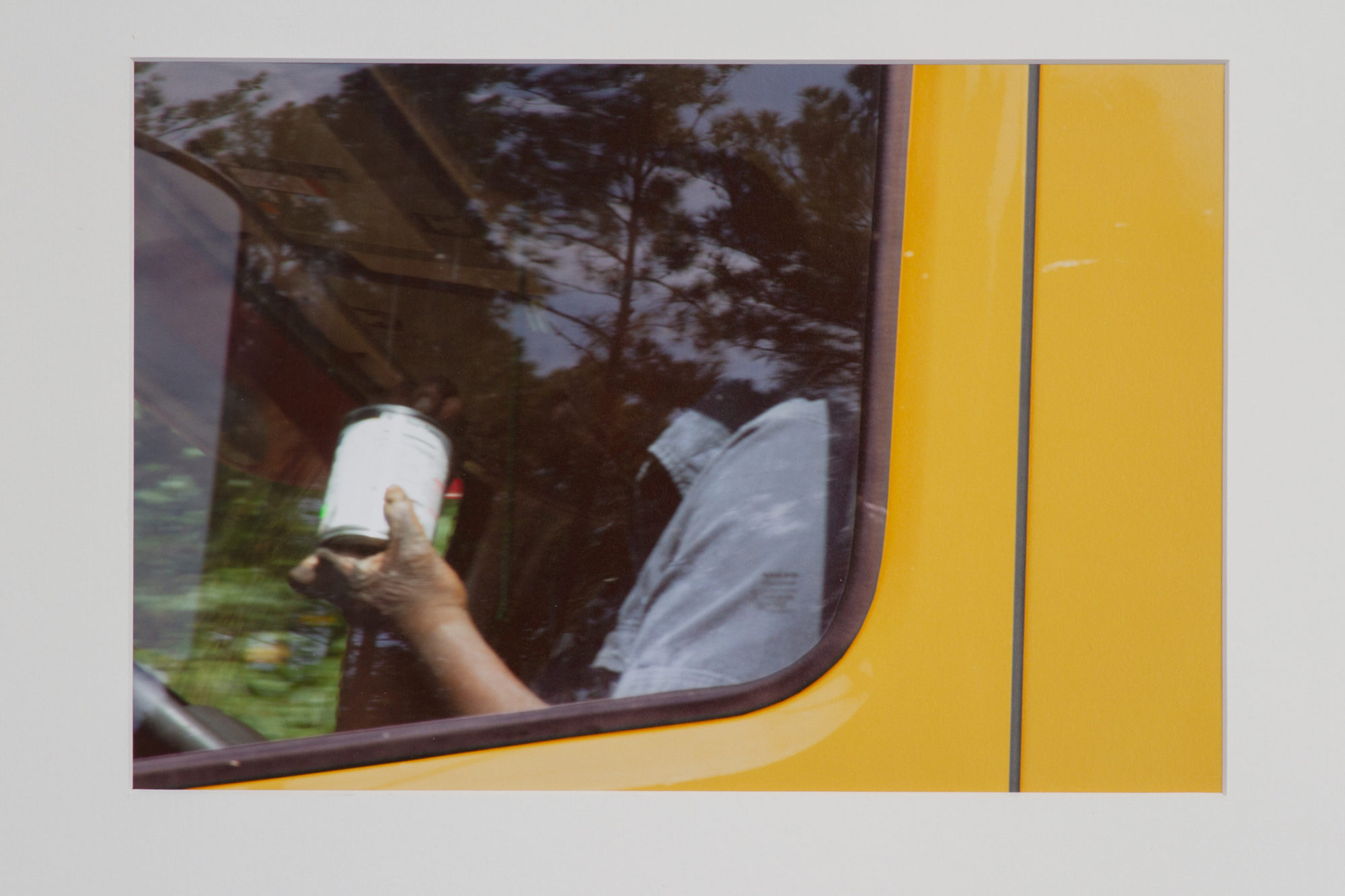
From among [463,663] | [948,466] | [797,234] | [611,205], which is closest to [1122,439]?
[948,466]

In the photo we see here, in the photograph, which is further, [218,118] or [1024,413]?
[218,118]

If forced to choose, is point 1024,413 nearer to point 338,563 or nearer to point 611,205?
point 611,205

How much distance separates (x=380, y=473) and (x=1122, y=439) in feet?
3.46

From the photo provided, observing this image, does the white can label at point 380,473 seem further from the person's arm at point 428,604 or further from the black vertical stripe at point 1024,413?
the black vertical stripe at point 1024,413

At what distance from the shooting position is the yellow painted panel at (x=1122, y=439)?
1.21 metres

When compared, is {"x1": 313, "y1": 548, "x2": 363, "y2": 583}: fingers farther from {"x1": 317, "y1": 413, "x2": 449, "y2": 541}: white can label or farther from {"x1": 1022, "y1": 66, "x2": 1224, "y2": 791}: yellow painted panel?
{"x1": 1022, "y1": 66, "x2": 1224, "y2": 791}: yellow painted panel

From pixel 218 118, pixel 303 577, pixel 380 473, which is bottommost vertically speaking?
pixel 303 577

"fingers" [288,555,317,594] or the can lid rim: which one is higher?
the can lid rim

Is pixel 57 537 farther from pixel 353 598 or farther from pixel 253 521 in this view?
pixel 353 598

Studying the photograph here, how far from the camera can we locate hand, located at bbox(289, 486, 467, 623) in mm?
1266

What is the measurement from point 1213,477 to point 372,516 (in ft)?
3.96

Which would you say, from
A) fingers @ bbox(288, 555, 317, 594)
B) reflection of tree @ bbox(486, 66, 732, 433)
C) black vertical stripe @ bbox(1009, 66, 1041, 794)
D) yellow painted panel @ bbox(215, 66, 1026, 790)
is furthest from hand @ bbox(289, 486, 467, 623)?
black vertical stripe @ bbox(1009, 66, 1041, 794)

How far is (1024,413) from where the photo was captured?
1218 mm

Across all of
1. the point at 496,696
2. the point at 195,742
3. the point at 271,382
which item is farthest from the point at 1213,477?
the point at 195,742
